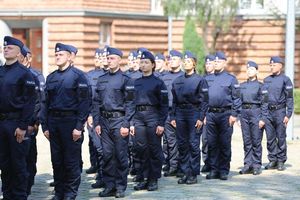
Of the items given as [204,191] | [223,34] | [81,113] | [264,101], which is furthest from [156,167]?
[223,34]

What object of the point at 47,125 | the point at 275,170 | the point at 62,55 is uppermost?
the point at 62,55

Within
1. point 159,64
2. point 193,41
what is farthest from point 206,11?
point 159,64

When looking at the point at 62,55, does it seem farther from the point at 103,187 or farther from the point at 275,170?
the point at 275,170

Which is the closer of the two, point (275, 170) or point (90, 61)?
point (275, 170)

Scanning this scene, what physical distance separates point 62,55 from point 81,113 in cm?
88

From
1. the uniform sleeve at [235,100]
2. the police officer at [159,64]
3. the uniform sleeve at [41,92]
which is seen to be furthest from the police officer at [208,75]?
the uniform sleeve at [41,92]

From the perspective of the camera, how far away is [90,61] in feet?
112

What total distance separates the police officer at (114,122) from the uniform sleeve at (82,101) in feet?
2.91

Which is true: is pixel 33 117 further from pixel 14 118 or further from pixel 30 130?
pixel 14 118

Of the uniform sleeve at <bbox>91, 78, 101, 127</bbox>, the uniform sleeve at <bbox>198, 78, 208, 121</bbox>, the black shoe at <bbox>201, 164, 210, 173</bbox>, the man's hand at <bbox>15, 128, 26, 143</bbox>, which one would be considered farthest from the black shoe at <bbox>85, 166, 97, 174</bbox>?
the man's hand at <bbox>15, 128, 26, 143</bbox>

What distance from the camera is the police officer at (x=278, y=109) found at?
15.7 m

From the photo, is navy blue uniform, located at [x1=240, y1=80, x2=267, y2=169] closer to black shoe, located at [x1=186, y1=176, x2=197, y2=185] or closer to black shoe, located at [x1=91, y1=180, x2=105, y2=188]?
black shoe, located at [x1=186, y1=176, x2=197, y2=185]

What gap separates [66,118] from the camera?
11.5 m

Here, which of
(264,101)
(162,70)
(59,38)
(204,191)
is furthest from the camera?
(59,38)
